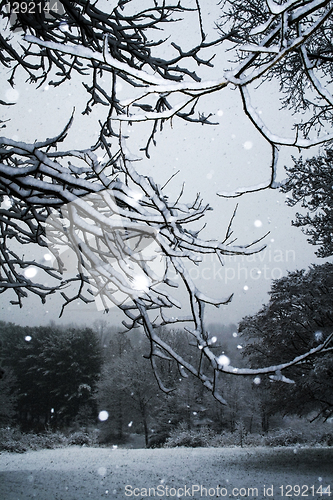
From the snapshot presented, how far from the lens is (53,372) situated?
3138 cm

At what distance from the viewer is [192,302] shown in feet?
6.28

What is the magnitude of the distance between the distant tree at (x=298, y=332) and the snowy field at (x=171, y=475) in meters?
2.55

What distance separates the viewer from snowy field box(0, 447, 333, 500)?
11.1 m

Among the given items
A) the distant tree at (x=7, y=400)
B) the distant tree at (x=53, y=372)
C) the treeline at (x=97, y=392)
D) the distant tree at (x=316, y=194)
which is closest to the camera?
the distant tree at (x=316, y=194)

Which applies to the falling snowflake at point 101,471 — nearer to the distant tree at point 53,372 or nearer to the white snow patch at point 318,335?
the white snow patch at point 318,335

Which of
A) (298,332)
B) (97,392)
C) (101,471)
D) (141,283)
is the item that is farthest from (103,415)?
(141,283)

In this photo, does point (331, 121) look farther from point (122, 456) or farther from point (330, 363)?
point (122, 456)

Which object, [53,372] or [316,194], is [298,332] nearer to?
[316,194]

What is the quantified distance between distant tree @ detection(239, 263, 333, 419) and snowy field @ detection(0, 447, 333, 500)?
2548 millimetres

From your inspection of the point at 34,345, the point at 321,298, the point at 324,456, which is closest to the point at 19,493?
the point at 321,298

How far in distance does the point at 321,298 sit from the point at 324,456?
400 inches

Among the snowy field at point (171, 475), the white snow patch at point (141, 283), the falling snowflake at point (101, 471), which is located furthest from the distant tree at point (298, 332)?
the white snow patch at point (141, 283)

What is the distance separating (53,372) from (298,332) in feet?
87.9

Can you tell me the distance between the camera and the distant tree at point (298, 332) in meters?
10.2
